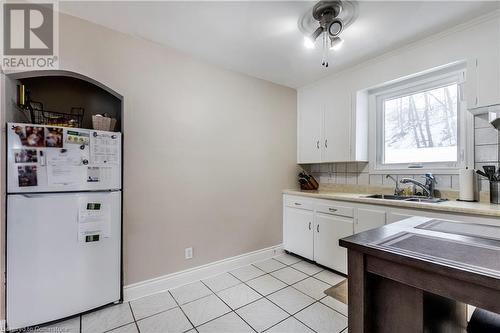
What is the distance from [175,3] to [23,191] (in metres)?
1.76

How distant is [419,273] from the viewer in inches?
31.9

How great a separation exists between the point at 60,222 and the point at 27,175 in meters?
0.41

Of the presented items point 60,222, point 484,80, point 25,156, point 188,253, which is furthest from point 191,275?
point 484,80

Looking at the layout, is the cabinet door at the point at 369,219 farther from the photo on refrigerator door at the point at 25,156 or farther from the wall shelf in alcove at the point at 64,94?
the photo on refrigerator door at the point at 25,156

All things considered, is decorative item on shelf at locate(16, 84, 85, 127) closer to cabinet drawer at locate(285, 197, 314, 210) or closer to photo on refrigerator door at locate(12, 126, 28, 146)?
photo on refrigerator door at locate(12, 126, 28, 146)

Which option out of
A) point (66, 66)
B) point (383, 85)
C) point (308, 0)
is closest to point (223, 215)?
point (66, 66)

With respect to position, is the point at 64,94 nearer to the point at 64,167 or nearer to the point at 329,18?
the point at 64,167

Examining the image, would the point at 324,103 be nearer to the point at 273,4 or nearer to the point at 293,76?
the point at 293,76

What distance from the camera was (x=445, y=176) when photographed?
2.27 metres

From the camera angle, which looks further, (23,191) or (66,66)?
(66,66)

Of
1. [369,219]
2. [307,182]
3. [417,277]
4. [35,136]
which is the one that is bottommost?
[369,219]

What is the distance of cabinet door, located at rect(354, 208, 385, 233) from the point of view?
2.17 m

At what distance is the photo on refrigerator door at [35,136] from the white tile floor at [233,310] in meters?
1.37

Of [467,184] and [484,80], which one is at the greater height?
[484,80]
